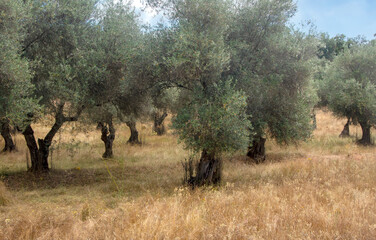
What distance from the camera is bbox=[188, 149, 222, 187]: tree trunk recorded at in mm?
10773

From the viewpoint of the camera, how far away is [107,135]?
20422 mm

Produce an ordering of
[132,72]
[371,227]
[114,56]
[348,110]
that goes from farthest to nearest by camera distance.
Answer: [348,110] < [114,56] < [132,72] < [371,227]

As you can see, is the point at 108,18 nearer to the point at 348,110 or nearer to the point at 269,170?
the point at 269,170

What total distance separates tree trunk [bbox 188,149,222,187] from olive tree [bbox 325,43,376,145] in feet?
47.4

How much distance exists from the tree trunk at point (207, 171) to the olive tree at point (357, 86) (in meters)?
14.4

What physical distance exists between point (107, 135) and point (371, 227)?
17.7m

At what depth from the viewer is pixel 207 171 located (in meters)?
10.9

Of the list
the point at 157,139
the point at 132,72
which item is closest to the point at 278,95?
the point at 132,72

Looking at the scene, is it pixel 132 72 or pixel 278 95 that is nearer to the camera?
pixel 132 72

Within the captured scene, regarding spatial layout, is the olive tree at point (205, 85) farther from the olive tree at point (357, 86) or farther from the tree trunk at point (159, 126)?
the tree trunk at point (159, 126)

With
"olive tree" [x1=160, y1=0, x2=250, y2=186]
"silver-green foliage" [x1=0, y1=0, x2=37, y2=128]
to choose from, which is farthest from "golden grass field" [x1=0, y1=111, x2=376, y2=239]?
"silver-green foliage" [x1=0, y1=0, x2=37, y2=128]

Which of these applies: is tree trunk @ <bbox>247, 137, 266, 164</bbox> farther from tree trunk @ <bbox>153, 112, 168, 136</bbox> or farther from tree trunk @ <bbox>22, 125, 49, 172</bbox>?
tree trunk @ <bbox>153, 112, 168, 136</bbox>

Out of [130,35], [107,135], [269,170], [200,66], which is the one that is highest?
[130,35]

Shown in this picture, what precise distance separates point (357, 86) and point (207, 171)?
53.5ft
